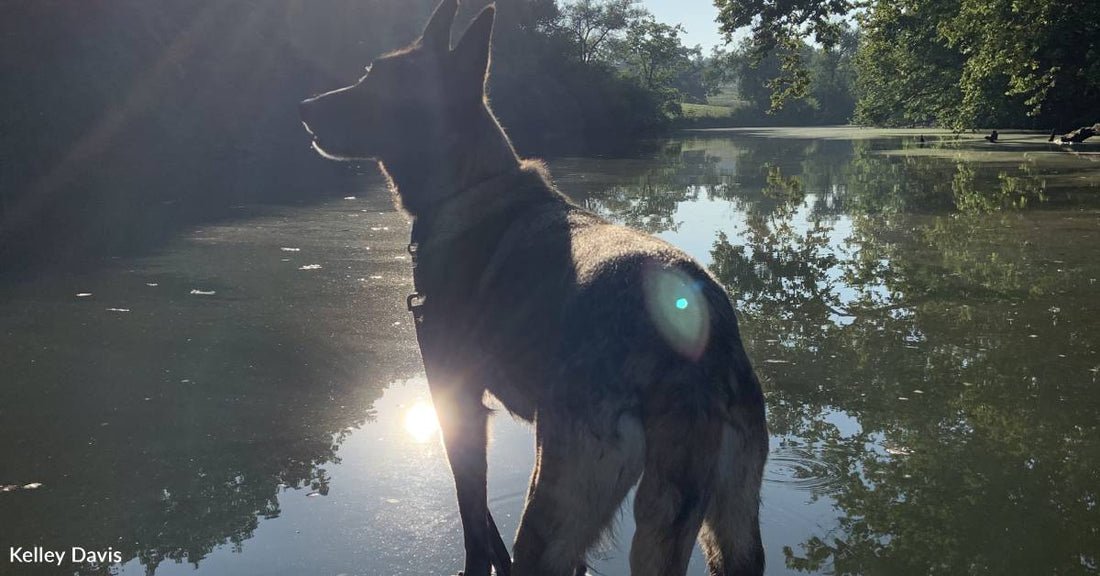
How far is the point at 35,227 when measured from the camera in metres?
13.7

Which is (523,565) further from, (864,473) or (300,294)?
(300,294)

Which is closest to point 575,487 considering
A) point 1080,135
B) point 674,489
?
point 674,489

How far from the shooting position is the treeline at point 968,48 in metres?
17.2

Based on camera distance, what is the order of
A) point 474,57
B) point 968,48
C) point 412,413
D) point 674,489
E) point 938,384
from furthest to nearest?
point 968,48
point 938,384
point 412,413
point 474,57
point 674,489

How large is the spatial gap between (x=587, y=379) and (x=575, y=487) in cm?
28

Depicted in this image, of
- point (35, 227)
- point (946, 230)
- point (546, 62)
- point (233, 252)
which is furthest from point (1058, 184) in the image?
point (546, 62)

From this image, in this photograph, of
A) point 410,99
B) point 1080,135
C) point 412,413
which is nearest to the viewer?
point 410,99

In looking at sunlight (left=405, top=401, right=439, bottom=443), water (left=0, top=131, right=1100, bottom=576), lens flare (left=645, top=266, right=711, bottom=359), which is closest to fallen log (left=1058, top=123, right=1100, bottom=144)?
water (left=0, top=131, right=1100, bottom=576)

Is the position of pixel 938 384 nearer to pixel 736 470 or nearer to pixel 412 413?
pixel 412 413

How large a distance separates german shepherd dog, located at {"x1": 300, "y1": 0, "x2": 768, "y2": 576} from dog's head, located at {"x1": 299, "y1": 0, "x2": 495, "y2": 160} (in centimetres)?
53

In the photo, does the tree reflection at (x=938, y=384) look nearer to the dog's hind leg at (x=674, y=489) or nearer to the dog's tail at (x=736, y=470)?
the dog's tail at (x=736, y=470)

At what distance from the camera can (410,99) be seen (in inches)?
166

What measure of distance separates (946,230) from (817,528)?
9827mm

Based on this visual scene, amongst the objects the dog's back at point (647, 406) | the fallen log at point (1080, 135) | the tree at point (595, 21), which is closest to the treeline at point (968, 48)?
the fallen log at point (1080, 135)
